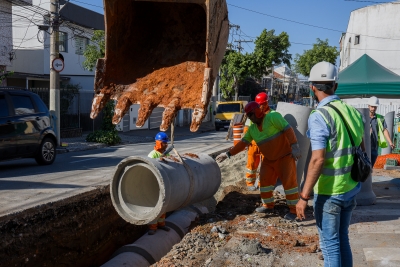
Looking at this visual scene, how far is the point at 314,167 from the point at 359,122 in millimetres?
555

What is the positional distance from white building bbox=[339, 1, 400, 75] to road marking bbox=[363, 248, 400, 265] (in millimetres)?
24643

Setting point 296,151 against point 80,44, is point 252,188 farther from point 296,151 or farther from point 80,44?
point 80,44

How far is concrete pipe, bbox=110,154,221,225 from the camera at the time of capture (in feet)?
18.7

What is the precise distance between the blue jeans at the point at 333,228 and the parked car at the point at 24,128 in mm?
8850

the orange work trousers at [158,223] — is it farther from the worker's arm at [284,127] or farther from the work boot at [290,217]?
the worker's arm at [284,127]

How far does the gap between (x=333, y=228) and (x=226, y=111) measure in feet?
90.0

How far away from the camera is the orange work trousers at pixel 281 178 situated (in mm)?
6645

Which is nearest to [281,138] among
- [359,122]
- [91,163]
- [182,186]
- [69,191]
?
[182,186]

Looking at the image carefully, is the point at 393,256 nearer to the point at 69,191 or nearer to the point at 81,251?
the point at 81,251

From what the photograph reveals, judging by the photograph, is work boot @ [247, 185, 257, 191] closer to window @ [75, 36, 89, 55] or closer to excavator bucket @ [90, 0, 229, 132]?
excavator bucket @ [90, 0, 229, 132]

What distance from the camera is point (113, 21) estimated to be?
15.8ft

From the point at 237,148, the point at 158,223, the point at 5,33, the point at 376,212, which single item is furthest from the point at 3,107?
the point at 5,33

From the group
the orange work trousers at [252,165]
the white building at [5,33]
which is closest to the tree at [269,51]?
the white building at [5,33]

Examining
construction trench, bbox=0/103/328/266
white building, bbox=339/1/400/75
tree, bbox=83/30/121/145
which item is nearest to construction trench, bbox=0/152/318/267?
construction trench, bbox=0/103/328/266
